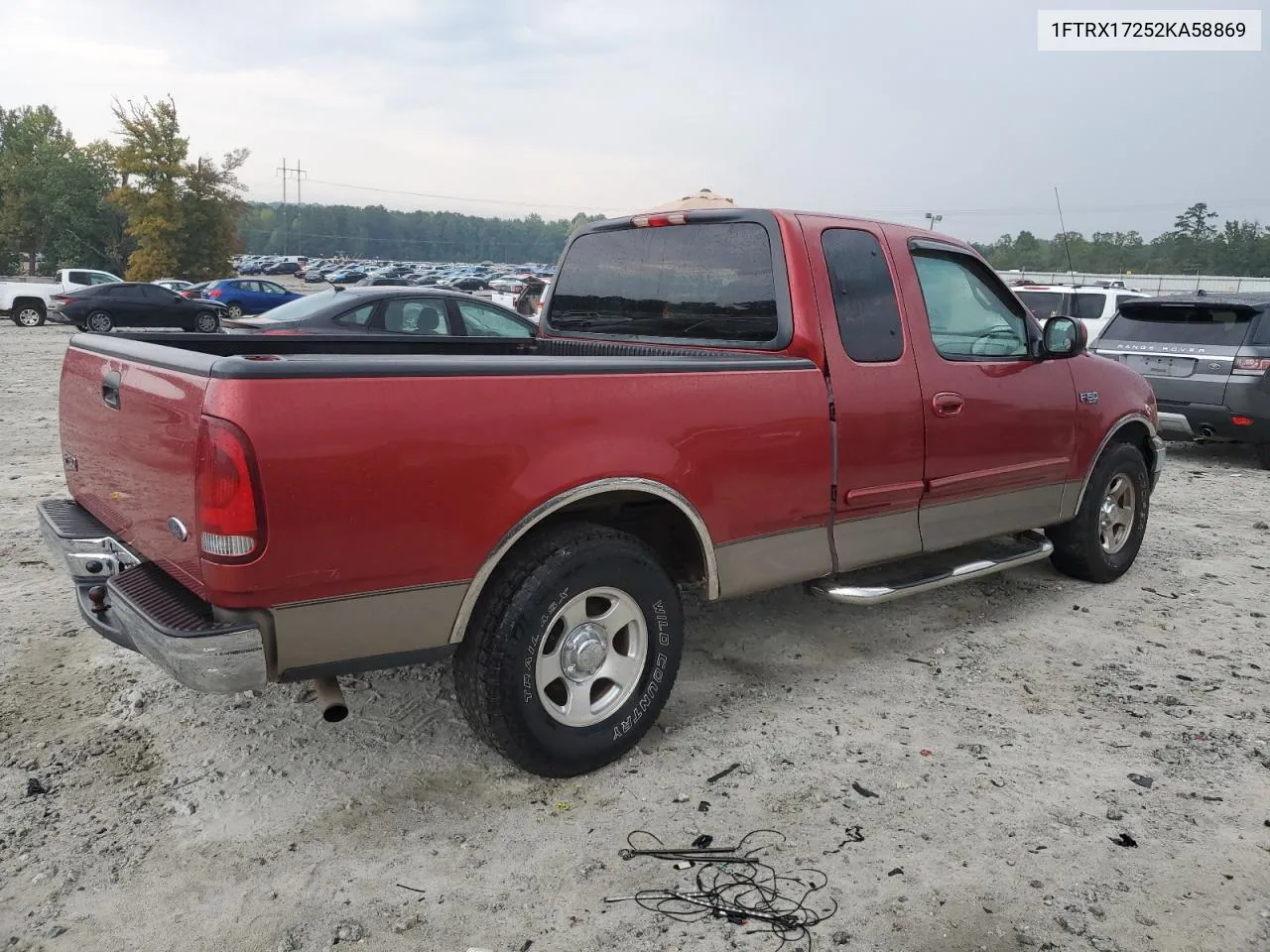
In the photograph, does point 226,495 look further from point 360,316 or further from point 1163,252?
point 1163,252

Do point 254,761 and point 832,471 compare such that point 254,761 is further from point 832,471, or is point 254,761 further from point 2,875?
point 832,471

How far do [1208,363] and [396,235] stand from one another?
16920 centimetres

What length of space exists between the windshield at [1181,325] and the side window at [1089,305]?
5.56 m

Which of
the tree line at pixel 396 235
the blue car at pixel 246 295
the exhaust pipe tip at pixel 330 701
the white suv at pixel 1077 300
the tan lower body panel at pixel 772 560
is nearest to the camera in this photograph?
the exhaust pipe tip at pixel 330 701

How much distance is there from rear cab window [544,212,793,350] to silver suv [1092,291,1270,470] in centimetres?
703

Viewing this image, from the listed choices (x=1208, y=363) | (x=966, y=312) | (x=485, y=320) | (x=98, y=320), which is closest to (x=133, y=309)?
(x=98, y=320)

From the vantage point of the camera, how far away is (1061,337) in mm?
4953

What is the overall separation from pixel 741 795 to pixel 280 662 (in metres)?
1.59

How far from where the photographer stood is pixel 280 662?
2.81m

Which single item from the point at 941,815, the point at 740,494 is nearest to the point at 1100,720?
the point at 941,815

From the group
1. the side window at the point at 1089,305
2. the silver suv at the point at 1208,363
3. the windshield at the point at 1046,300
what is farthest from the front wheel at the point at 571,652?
the side window at the point at 1089,305

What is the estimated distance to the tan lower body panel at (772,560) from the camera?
3.72 meters

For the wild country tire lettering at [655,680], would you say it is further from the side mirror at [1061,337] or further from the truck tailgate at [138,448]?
the side mirror at [1061,337]

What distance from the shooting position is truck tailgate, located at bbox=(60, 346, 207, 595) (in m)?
2.77
